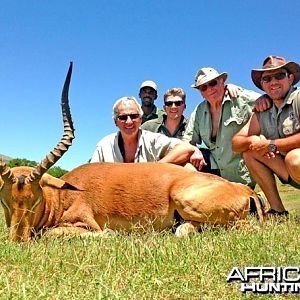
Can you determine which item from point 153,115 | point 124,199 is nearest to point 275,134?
point 124,199

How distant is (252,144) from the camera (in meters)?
7.85

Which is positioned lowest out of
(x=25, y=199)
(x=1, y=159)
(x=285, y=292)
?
(x=285, y=292)

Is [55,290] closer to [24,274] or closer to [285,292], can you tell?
[24,274]

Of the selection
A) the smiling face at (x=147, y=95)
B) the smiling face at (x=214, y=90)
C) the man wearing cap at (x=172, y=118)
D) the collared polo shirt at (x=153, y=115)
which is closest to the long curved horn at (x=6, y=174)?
the smiling face at (x=214, y=90)

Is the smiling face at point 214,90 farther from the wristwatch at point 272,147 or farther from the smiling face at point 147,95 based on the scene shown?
the smiling face at point 147,95

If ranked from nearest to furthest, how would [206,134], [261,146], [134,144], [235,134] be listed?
[261,146]
[134,144]
[235,134]
[206,134]

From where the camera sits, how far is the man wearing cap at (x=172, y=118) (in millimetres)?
10406

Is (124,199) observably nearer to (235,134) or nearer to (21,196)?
(21,196)

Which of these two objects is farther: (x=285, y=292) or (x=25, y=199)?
(x=25, y=199)

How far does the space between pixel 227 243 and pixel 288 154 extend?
253cm

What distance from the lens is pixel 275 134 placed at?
26.2 feet

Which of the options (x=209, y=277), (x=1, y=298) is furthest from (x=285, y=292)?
(x=1, y=298)

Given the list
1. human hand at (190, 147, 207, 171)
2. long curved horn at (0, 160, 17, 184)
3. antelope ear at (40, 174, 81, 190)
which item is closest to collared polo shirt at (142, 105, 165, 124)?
human hand at (190, 147, 207, 171)

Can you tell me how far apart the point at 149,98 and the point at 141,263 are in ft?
25.9
